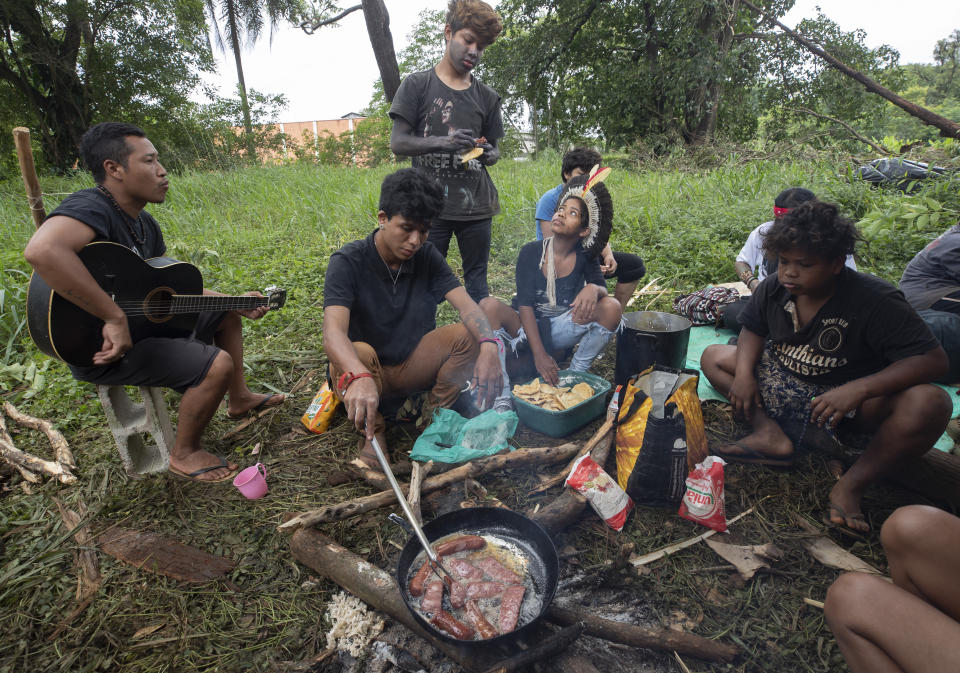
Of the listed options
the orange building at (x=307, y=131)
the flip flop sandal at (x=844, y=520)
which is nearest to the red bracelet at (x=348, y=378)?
the flip flop sandal at (x=844, y=520)

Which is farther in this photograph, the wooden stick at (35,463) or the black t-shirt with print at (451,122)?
the black t-shirt with print at (451,122)

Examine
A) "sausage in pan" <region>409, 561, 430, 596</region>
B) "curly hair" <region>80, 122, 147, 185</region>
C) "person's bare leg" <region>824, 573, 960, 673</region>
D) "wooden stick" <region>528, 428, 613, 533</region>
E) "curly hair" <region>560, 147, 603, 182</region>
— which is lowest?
"wooden stick" <region>528, 428, 613, 533</region>

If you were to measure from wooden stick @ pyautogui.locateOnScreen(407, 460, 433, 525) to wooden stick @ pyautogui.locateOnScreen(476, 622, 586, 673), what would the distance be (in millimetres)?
771

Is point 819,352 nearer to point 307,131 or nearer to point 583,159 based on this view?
point 583,159

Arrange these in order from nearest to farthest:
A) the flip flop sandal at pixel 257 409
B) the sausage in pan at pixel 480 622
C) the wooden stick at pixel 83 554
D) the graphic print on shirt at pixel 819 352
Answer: the sausage in pan at pixel 480 622 < the wooden stick at pixel 83 554 < the graphic print on shirt at pixel 819 352 < the flip flop sandal at pixel 257 409

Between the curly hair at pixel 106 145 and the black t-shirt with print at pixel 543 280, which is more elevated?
the curly hair at pixel 106 145

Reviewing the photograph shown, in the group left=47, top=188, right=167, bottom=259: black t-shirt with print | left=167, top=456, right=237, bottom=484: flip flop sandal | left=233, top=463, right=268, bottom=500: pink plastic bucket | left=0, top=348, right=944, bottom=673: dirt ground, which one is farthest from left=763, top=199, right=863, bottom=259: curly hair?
left=47, top=188, right=167, bottom=259: black t-shirt with print

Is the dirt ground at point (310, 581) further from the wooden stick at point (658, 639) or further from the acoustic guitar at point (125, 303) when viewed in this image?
the acoustic guitar at point (125, 303)

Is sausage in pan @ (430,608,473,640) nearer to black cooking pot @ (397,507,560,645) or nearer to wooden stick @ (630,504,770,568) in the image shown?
black cooking pot @ (397,507,560,645)

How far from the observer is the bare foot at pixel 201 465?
284cm

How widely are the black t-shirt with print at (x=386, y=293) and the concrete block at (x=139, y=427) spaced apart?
1.24 meters

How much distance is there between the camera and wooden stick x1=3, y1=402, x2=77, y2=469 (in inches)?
118

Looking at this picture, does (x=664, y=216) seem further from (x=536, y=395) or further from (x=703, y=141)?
(x=703, y=141)

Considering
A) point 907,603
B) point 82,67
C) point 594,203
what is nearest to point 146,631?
point 907,603
